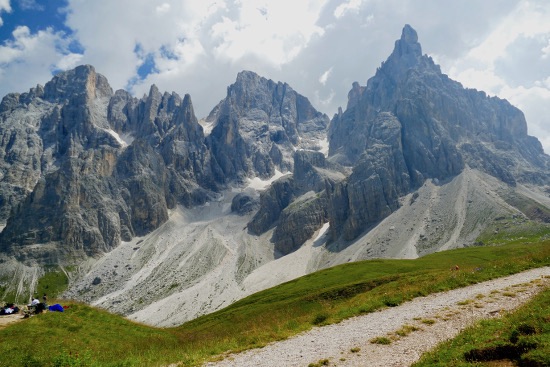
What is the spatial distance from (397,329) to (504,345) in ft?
20.9

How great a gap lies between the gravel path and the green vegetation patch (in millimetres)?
1460

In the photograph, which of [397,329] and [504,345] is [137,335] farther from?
[504,345]

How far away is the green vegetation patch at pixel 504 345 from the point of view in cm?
1240

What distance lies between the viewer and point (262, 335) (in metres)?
21.9

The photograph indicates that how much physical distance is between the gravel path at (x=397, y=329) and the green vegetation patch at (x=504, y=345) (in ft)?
4.79

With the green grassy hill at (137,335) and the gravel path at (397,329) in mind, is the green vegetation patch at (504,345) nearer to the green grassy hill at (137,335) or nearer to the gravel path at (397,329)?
the gravel path at (397,329)

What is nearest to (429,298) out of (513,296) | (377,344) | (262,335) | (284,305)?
(513,296)

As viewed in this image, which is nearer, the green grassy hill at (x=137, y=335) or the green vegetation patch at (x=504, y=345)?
the green vegetation patch at (x=504, y=345)

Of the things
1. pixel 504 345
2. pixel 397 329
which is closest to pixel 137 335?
pixel 397 329

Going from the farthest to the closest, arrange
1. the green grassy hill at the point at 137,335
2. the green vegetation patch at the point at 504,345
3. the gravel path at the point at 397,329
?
the green grassy hill at the point at 137,335
the gravel path at the point at 397,329
the green vegetation patch at the point at 504,345

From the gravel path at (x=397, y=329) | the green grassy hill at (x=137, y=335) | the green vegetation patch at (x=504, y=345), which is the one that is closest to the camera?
the green vegetation patch at (x=504, y=345)

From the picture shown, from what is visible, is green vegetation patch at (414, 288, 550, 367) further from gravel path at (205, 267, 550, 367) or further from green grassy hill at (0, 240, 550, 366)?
green grassy hill at (0, 240, 550, 366)

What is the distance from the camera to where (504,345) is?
13.4 meters

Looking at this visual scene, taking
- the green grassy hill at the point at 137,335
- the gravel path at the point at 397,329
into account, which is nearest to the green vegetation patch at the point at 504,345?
the gravel path at the point at 397,329
